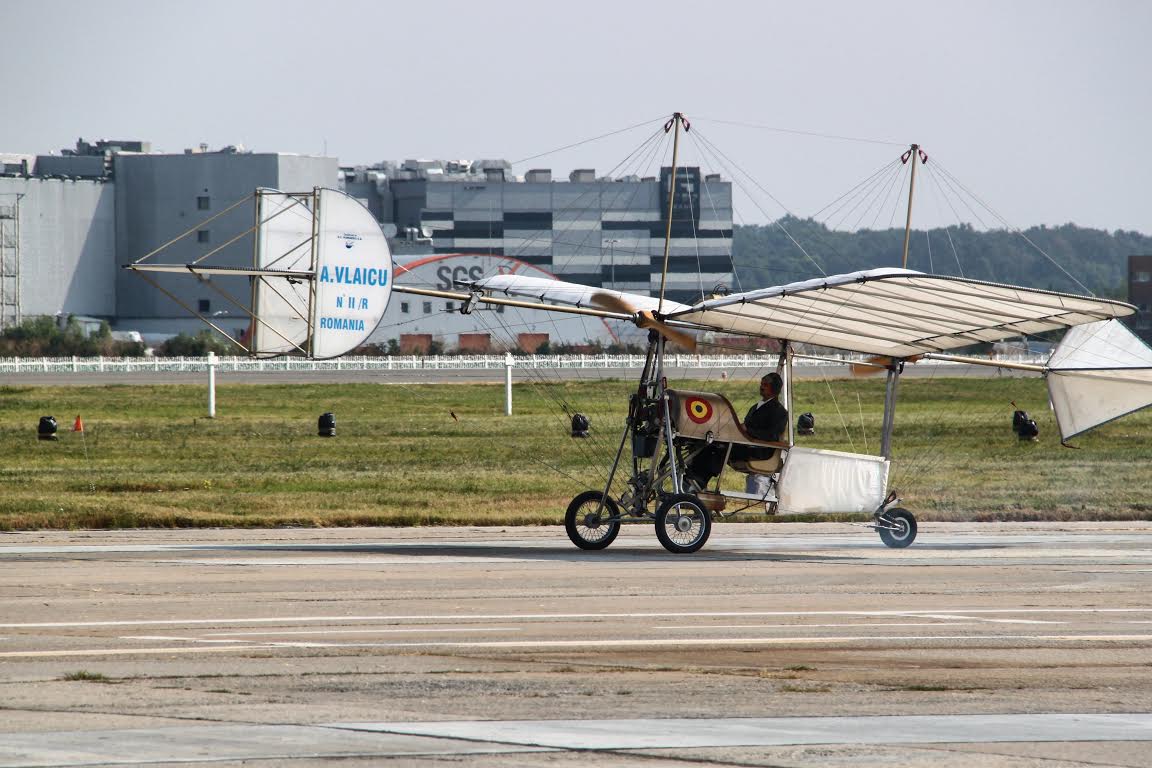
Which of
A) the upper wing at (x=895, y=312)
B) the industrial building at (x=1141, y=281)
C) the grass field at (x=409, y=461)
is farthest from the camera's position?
the industrial building at (x=1141, y=281)

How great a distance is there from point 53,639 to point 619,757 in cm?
501

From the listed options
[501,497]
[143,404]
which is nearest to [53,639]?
[501,497]

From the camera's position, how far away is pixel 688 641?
10.4m

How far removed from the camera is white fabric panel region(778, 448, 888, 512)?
1706cm

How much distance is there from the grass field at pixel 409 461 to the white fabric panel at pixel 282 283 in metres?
3.42

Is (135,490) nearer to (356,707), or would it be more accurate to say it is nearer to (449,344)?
(356,707)

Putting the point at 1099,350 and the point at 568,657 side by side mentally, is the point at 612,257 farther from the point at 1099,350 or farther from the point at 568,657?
the point at 568,657

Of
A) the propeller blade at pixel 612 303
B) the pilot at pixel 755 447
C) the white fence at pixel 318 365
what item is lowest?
the pilot at pixel 755 447

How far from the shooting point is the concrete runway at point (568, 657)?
23.8 feet

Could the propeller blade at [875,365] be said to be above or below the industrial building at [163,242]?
below

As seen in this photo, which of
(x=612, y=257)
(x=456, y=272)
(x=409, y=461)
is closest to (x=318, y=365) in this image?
(x=612, y=257)

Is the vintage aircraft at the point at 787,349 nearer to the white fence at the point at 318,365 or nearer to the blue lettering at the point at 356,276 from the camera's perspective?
the blue lettering at the point at 356,276

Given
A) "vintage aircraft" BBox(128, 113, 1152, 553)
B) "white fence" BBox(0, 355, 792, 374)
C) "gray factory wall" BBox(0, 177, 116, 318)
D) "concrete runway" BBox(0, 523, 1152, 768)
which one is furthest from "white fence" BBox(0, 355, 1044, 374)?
"concrete runway" BBox(0, 523, 1152, 768)

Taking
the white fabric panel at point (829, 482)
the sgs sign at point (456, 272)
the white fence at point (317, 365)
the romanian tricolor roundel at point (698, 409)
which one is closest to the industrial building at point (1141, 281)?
the sgs sign at point (456, 272)
